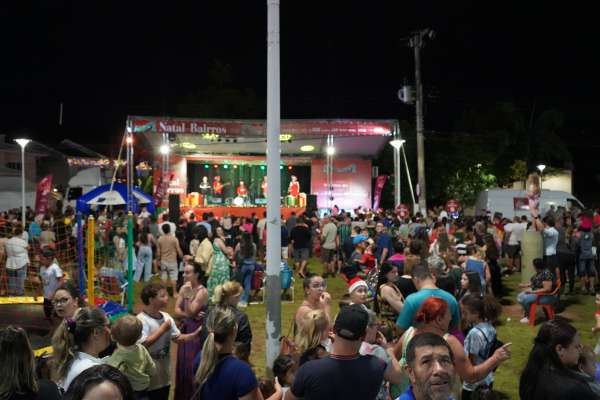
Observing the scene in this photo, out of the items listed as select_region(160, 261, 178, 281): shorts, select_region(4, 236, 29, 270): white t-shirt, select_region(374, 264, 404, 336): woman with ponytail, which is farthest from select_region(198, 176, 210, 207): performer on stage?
select_region(374, 264, 404, 336): woman with ponytail

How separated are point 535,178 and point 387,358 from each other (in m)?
8.67

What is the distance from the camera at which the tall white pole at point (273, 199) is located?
6082 mm

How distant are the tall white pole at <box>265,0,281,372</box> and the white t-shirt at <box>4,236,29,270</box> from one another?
7051 mm

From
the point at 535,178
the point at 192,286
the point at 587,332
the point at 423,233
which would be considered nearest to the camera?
the point at 192,286

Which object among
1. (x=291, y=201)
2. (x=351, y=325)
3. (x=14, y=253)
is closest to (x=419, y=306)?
(x=351, y=325)

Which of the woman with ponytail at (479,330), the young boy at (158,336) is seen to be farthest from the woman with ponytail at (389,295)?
the young boy at (158,336)

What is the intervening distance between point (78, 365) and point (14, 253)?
8731mm

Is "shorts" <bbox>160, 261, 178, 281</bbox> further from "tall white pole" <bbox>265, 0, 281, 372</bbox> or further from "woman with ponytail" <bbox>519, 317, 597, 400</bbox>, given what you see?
"woman with ponytail" <bbox>519, 317, 597, 400</bbox>

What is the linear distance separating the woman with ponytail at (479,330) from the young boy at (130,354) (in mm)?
2575

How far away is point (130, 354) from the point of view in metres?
3.92

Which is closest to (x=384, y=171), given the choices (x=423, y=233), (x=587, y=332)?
(x=423, y=233)

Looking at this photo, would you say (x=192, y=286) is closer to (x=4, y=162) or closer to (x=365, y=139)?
(x=365, y=139)

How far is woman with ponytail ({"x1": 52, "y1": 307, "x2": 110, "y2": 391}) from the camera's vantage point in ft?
11.4

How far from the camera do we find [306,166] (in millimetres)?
27938
